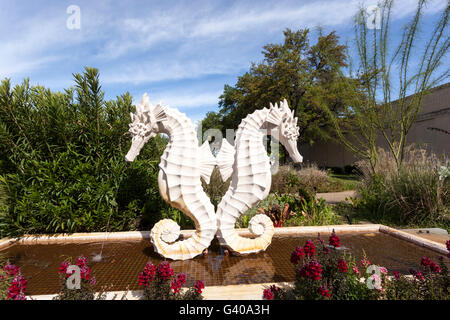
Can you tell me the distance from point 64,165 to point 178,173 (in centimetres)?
267

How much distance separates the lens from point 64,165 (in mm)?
4383

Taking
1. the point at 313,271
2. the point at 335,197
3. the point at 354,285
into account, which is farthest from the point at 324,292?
the point at 335,197

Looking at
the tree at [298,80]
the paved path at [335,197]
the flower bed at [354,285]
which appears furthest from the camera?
the tree at [298,80]

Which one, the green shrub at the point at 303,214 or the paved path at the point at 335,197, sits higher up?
the green shrub at the point at 303,214

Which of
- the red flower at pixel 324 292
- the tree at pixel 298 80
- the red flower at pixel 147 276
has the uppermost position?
the tree at pixel 298 80

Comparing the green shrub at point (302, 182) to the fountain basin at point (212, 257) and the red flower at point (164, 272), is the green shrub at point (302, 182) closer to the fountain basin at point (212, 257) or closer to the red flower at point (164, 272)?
the fountain basin at point (212, 257)

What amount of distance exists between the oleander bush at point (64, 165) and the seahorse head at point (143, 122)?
151 centimetres

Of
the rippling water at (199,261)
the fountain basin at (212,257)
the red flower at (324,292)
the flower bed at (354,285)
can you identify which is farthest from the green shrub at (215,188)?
the red flower at (324,292)

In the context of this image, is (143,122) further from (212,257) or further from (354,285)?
(354,285)

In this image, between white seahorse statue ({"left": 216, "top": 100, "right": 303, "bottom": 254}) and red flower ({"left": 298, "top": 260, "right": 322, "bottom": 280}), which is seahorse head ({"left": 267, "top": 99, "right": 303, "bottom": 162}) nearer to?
white seahorse statue ({"left": 216, "top": 100, "right": 303, "bottom": 254})

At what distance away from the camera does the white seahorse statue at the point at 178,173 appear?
3137 mm

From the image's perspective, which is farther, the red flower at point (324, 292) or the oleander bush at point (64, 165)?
the oleander bush at point (64, 165)
